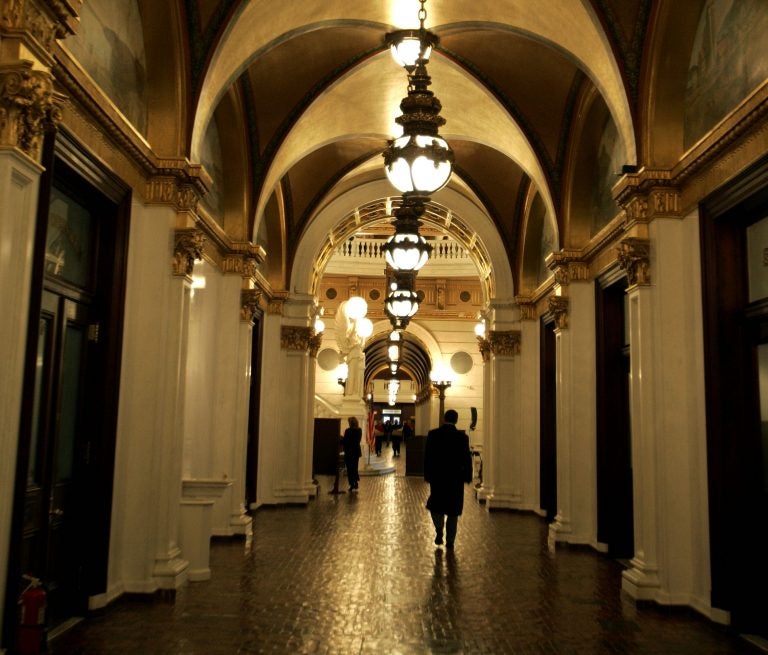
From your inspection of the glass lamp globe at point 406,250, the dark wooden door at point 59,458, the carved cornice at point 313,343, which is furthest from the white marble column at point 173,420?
the carved cornice at point 313,343

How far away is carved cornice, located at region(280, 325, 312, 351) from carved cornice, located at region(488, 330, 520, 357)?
3698 mm

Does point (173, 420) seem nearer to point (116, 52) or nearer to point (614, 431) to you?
point (116, 52)

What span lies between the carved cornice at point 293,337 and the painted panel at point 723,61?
906 cm

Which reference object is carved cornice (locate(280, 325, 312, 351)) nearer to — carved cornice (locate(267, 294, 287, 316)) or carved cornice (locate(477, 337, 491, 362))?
carved cornice (locate(267, 294, 287, 316))

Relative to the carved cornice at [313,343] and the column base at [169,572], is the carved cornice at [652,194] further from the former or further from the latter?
the carved cornice at [313,343]

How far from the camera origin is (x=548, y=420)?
44.8ft

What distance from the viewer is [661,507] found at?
23.0ft

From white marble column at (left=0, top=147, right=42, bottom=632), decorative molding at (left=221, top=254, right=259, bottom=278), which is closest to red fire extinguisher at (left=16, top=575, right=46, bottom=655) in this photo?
white marble column at (left=0, top=147, right=42, bottom=632)

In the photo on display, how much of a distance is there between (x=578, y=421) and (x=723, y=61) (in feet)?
16.7

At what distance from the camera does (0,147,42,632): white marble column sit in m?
4.16

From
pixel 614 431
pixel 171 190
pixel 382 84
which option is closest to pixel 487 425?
pixel 614 431

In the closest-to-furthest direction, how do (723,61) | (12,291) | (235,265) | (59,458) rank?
(12,291), (59,458), (723,61), (235,265)

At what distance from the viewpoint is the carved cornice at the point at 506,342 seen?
15.0 m

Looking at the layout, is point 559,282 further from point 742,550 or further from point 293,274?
point 293,274
